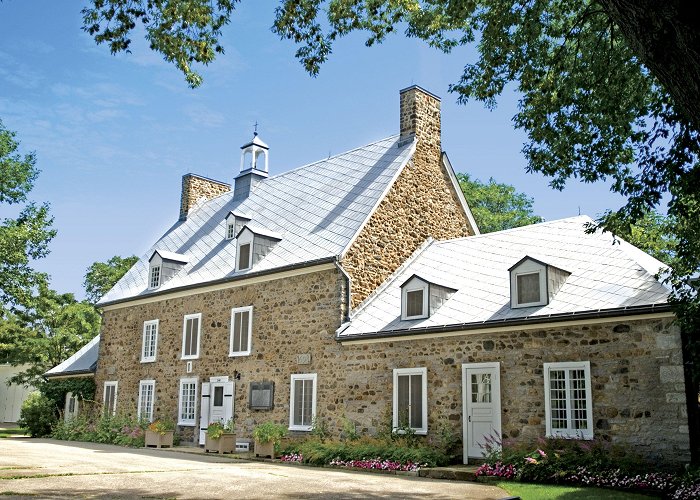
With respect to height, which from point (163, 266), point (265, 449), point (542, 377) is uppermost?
point (163, 266)

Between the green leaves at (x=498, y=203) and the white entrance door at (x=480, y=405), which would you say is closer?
the white entrance door at (x=480, y=405)

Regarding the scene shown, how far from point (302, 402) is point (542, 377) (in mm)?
6877

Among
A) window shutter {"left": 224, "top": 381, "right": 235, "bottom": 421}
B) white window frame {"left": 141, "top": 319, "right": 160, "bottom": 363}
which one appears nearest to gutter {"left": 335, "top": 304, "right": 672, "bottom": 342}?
window shutter {"left": 224, "top": 381, "right": 235, "bottom": 421}

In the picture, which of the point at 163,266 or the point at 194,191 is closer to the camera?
the point at 163,266

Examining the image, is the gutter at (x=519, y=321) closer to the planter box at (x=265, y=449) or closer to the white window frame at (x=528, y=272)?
the white window frame at (x=528, y=272)

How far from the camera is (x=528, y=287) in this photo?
1523 centimetres

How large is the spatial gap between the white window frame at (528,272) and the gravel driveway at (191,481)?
4.08 metres

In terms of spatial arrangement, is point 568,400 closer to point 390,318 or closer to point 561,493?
point 561,493

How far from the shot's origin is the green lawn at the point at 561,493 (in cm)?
1065

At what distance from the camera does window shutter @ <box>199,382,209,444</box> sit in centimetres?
2097

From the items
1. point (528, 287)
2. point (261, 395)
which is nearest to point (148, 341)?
point (261, 395)

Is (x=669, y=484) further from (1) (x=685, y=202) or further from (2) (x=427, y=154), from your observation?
(2) (x=427, y=154)

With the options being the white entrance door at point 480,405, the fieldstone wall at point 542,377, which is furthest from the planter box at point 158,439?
the white entrance door at point 480,405

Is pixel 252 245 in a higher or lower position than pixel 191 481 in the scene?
higher
